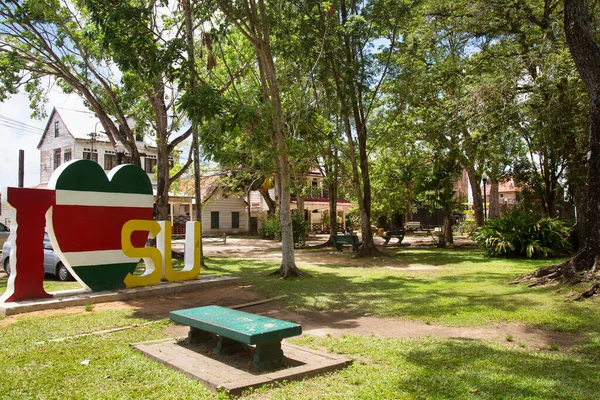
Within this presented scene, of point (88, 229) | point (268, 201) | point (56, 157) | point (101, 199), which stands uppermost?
point (56, 157)

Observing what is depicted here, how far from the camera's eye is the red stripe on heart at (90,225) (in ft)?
32.2

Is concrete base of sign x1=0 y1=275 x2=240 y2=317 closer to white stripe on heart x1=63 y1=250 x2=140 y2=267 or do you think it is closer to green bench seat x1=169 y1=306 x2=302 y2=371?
white stripe on heart x1=63 y1=250 x2=140 y2=267

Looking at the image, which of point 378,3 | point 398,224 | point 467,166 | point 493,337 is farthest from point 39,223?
point 398,224

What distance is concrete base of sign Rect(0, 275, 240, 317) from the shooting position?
352 inches

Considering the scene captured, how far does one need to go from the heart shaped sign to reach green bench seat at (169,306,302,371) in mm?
4939

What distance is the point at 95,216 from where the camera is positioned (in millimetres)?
10406

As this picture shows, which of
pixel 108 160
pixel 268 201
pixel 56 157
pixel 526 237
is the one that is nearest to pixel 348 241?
pixel 526 237

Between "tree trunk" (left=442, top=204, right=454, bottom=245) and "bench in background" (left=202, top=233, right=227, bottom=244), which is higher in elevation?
"tree trunk" (left=442, top=204, right=454, bottom=245)

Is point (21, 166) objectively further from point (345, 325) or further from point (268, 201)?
point (345, 325)

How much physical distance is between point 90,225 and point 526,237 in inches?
584

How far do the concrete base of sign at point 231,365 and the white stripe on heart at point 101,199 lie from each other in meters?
4.76

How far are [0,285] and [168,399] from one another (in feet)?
35.7

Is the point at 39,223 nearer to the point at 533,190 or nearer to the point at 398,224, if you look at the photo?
the point at 533,190

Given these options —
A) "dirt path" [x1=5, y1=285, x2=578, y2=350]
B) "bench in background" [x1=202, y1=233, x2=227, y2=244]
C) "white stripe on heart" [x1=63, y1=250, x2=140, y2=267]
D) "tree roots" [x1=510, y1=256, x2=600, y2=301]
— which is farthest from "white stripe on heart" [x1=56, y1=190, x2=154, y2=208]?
"bench in background" [x1=202, y1=233, x2=227, y2=244]
